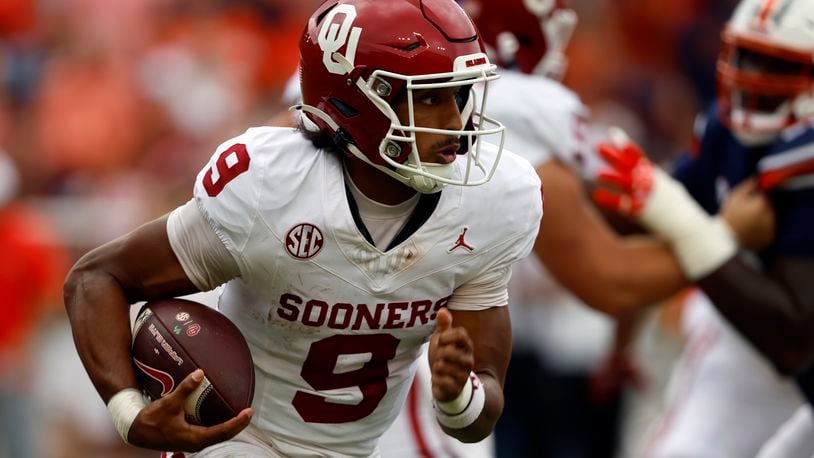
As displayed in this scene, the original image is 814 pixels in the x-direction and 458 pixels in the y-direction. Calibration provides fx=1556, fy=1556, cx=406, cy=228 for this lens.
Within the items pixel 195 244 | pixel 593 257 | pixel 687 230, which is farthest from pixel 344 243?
pixel 687 230

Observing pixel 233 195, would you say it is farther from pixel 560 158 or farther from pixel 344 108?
pixel 560 158

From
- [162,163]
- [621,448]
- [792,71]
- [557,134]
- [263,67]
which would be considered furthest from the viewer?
[263,67]

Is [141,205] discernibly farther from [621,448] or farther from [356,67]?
[356,67]

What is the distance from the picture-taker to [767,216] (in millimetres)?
4922

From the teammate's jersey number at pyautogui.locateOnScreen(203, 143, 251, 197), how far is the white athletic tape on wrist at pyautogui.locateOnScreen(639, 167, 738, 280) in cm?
190

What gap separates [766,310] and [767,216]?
12.7 inches

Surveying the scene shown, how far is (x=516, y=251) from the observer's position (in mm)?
3557

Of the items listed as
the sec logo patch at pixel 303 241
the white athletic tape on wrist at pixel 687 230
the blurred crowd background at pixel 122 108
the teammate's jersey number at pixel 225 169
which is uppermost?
the teammate's jersey number at pixel 225 169

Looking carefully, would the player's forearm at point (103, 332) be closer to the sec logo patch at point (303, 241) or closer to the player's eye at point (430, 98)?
the sec logo patch at point (303, 241)

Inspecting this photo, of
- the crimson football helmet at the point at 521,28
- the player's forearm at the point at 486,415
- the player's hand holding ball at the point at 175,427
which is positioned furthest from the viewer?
the crimson football helmet at the point at 521,28

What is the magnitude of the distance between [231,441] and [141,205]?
198 inches

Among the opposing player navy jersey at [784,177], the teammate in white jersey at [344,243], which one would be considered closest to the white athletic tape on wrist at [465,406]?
the teammate in white jersey at [344,243]

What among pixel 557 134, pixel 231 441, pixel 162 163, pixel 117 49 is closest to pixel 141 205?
pixel 162 163

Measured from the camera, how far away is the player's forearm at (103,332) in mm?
3354
